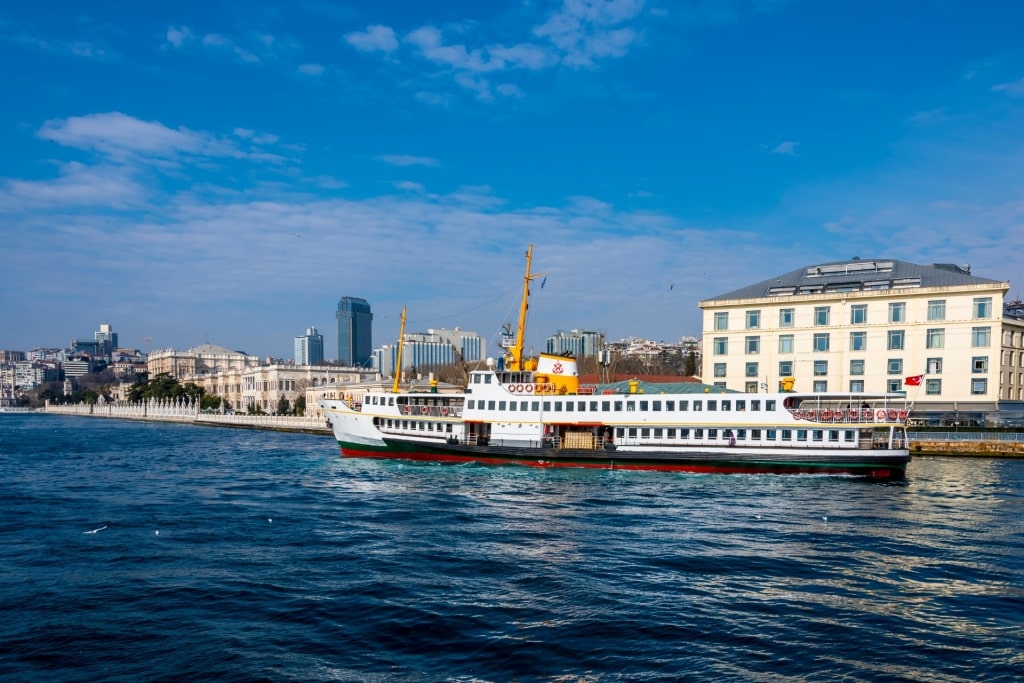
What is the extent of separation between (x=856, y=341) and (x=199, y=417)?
362 feet

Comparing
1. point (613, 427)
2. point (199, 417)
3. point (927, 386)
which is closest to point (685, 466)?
point (613, 427)

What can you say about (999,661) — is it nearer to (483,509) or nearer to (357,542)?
(357,542)

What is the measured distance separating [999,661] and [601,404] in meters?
34.6

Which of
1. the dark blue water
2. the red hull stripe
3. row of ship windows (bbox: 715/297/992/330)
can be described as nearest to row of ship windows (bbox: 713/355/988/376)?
row of ship windows (bbox: 715/297/992/330)

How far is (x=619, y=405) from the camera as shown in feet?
162

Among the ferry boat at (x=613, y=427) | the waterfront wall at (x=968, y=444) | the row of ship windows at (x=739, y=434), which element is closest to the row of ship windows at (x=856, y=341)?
→ the waterfront wall at (x=968, y=444)

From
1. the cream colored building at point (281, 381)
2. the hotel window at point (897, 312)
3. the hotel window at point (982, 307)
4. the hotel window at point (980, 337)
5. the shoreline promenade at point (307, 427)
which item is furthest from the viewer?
the cream colored building at point (281, 381)

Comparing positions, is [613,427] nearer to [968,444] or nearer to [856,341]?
[968,444]

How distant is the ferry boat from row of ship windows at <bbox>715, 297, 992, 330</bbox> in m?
20.1

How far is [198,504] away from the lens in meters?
33.9

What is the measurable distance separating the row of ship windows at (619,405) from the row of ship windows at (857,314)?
97.2 ft

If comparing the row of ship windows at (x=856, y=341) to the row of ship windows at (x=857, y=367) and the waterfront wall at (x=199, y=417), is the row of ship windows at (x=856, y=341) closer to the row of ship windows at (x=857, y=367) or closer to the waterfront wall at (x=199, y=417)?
the row of ship windows at (x=857, y=367)

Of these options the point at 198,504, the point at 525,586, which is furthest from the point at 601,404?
the point at 525,586

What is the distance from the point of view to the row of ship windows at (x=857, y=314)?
214ft
